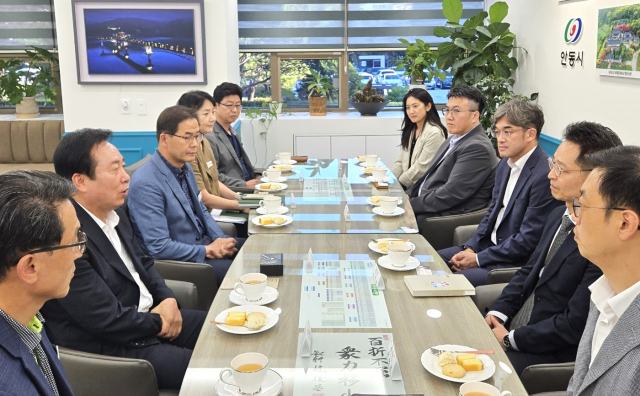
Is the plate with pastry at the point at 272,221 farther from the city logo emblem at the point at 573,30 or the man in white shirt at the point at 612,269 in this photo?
the city logo emblem at the point at 573,30

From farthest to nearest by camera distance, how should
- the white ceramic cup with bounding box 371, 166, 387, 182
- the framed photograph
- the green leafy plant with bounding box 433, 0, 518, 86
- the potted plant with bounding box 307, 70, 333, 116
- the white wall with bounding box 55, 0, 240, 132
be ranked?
1. the potted plant with bounding box 307, 70, 333, 116
2. the green leafy plant with bounding box 433, 0, 518, 86
3. the white wall with bounding box 55, 0, 240, 132
4. the framed photograph
5. the white ceramic cup with bounding box 371, 166, 387, 182

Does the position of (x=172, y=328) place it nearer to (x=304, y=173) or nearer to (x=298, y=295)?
(x=298, y=295)

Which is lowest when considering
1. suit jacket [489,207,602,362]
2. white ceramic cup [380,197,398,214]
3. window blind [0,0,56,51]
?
suit jacket [489,207,602,362]

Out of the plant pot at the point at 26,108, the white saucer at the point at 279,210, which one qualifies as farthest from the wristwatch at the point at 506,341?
the plant pot at the point at 26,108

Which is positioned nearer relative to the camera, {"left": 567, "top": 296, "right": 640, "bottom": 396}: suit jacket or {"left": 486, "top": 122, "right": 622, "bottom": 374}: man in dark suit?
{"left": 567, "top": 296, "right": 640, "bottom": 396}: suit jacket

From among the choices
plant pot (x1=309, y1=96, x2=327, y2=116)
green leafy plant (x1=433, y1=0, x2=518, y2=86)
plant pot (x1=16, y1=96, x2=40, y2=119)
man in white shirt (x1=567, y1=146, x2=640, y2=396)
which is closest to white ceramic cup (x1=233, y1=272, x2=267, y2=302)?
man in white shirt (x1=567, y1=146, x2=640, y2=396)

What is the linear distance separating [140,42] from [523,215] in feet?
12.5

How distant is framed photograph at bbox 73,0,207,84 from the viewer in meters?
5.14

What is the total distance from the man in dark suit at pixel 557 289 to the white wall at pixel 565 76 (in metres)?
1.80

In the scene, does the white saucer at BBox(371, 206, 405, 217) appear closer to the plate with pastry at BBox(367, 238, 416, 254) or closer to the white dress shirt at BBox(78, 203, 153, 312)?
the plate with pastry at BBox(367, 238, 416, 254)

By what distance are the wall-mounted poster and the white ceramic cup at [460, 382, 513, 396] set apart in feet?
9.83

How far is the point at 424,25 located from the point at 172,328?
554 centimetres

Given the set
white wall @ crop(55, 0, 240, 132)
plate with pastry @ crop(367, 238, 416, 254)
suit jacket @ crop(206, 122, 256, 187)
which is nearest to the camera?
plate with pastry @ crop(367, 238, 416, 254)

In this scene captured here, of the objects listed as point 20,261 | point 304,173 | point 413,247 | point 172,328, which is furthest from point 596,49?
point 20,261
